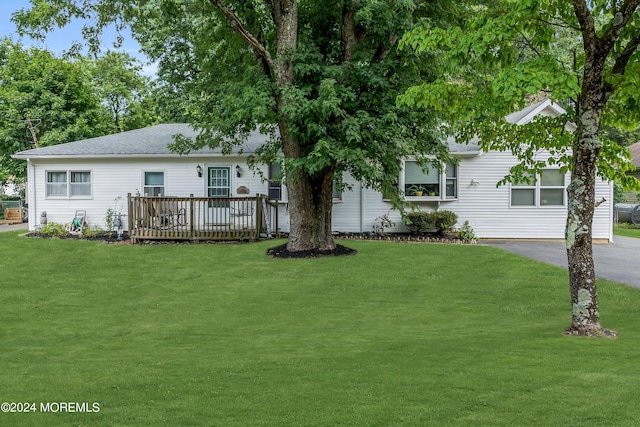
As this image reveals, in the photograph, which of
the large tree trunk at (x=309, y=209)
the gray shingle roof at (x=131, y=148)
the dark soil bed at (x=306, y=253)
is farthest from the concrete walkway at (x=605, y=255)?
the large tree trunk at (x=309, y=209)

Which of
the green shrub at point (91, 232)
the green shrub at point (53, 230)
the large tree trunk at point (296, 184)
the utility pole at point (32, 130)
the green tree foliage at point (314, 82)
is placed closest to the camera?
the green tree foliage at point (314, 82)

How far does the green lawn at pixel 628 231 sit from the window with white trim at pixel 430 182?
26.1 ft

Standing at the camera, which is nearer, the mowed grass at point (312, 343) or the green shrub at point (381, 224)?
the mowed grass at point (312, 343)

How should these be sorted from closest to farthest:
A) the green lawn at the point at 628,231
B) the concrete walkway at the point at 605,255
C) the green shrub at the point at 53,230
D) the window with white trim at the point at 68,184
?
the concrete walkway at the point at 605,255
the green shrub at the point at 53,230
the window with white trim at the point at 68,184
the green lawn at the point at 628,231

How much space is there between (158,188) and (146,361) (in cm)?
1311

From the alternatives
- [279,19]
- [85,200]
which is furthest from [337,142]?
[85,200]

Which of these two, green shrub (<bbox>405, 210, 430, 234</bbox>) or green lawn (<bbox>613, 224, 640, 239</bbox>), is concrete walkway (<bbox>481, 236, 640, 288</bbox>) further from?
green lawn (<bbox>613, 224, 640, 239</bbox>)

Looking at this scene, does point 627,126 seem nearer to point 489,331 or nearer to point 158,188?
point 489,331

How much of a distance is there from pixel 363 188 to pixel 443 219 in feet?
9.17

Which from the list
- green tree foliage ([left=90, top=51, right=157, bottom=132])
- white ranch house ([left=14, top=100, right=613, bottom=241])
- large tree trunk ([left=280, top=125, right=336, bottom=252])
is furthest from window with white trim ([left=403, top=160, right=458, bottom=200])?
green tree foliage ([left=90, top=51, right=157, bottom=132])

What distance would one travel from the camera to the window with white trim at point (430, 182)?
17.4 m

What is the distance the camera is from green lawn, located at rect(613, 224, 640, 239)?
20808mm

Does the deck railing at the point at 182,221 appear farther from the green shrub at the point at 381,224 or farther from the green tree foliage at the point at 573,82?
the green tree foliage at the point at 573,82

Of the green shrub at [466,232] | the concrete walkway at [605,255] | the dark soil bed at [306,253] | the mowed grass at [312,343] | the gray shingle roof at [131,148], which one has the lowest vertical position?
the mowed grass at [312,343]
